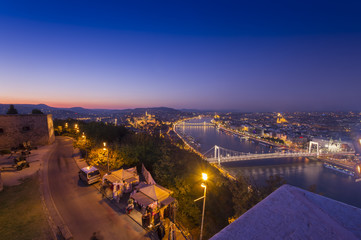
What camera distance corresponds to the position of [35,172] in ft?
22.8

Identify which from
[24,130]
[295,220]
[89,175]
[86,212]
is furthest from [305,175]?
[24,130]

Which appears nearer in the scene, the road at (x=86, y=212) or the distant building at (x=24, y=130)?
the road at (x=86, y=212)

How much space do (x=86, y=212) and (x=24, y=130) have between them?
10.8 metres

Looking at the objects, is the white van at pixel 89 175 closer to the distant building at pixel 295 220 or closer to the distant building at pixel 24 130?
the distant building at pixel 295 220

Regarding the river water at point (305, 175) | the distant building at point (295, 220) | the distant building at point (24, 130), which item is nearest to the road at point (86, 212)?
the distant building at point (295, 220)

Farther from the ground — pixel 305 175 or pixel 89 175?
pixel 89 175

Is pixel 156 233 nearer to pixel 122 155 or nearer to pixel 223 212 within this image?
pixel 122 155

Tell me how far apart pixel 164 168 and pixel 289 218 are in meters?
7.23

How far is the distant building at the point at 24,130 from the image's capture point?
412 inches

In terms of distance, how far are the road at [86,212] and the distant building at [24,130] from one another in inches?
266

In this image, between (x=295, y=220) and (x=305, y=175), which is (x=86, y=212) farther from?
(x=305, y=175)

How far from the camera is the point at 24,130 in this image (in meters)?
11.1

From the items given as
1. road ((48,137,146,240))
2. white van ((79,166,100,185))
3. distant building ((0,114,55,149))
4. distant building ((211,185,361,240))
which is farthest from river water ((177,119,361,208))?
distant building ((211,185,361,240))

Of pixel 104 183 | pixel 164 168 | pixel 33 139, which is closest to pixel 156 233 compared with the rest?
pixel 104 183
